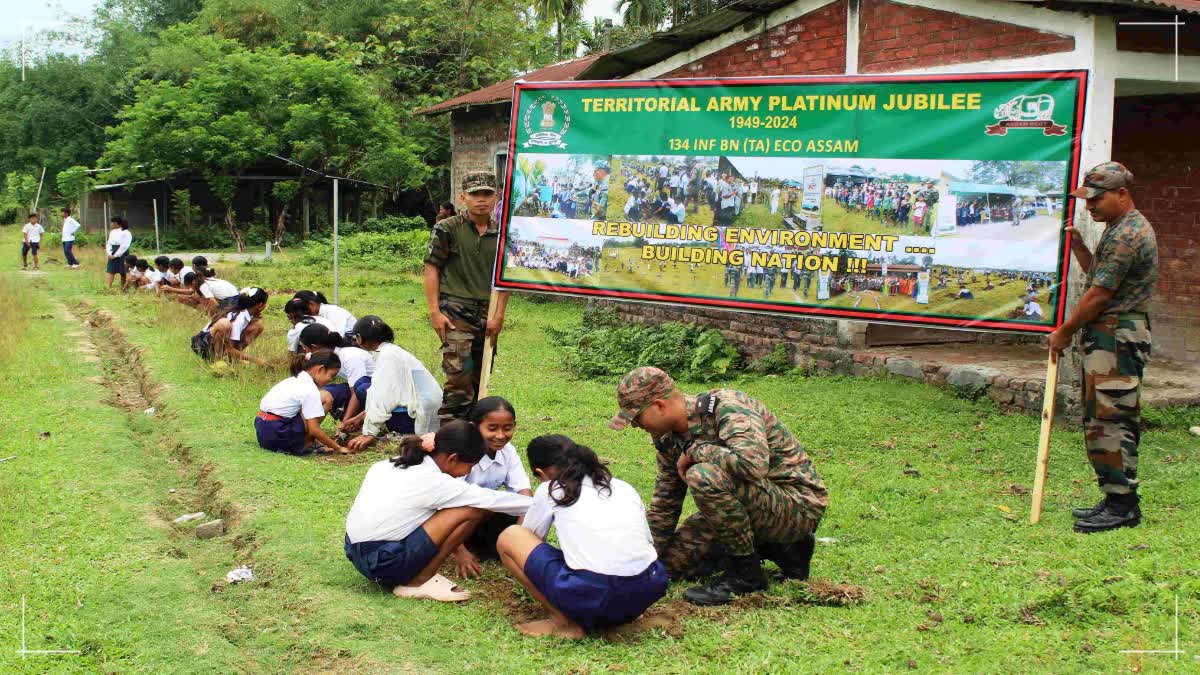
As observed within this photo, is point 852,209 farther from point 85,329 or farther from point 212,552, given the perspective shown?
point 85,329

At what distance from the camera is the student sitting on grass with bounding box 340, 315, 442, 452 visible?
288 inches

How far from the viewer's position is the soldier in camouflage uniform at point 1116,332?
529cm

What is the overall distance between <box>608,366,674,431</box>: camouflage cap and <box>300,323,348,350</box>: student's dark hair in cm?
432

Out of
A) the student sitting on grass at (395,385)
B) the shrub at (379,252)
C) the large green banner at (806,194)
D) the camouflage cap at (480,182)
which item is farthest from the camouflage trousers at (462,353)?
the shrub at (379,252)

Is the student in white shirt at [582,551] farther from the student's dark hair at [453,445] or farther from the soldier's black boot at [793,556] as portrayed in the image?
the soldier's black boot at [793,556]

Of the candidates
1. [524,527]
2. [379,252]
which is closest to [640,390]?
[524,527]

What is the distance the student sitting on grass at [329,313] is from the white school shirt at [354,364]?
2.90 ft

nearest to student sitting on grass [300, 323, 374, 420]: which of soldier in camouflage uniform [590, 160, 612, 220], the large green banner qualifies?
the large green banner

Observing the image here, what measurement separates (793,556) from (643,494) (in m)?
1.72

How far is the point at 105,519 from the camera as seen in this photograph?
19.6ft

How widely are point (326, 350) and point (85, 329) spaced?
7984 mm

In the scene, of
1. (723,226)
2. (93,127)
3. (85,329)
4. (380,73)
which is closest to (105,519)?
(723,226)

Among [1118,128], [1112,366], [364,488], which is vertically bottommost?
[364,488]

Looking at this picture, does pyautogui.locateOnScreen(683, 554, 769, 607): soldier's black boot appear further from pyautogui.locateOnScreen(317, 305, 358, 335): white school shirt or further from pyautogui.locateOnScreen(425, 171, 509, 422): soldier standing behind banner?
pyautogui.locateOnScreen(317, 305, 358, 335): white school shirt
